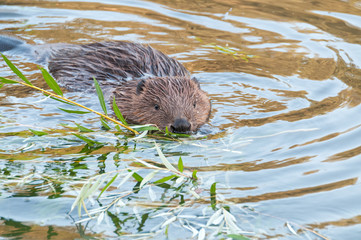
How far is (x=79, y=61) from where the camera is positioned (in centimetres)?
619

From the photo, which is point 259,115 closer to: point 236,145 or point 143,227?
point 236,145

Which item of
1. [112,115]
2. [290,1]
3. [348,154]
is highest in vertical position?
[290,1]

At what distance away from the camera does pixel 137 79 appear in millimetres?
5758

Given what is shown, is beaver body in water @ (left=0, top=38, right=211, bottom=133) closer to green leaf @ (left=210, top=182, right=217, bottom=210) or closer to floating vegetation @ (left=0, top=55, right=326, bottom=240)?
floating vegetation @ (left=0, top=55, right=326, bottom=240)

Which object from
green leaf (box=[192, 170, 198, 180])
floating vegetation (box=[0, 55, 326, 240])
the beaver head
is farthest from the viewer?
the beaver head

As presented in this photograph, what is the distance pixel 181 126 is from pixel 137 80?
1292 millimetres

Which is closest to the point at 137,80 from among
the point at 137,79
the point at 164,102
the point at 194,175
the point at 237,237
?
the point at 137,79

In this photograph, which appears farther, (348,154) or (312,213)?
(348,154)

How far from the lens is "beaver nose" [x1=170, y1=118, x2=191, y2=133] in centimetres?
457

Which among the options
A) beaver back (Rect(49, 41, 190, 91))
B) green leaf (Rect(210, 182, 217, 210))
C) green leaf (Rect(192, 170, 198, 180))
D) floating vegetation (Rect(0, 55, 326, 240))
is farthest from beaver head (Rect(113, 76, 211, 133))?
green leaf (Rect(210, 182, 217, 210))

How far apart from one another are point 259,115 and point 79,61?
2221mm

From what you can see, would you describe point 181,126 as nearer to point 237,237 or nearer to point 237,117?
point 237,117

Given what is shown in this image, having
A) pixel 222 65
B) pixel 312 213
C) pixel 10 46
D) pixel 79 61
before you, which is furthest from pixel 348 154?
pixel 10 46

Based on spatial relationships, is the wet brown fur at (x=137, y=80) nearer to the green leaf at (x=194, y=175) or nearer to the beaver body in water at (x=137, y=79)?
the beaver body in water at (x=137, y=79)
